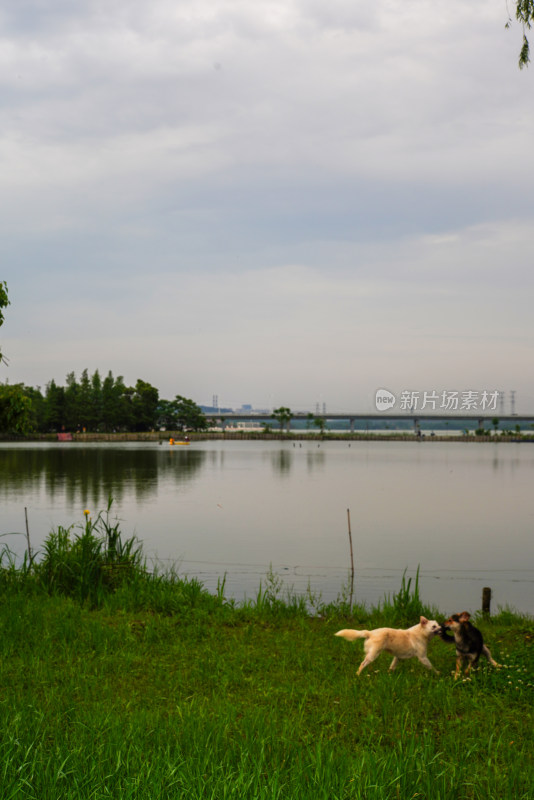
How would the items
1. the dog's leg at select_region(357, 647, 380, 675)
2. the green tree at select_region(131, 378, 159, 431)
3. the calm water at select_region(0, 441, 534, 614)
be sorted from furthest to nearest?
the green tree at select_region(131, 378, 159, 431) → the calm water at select_region(0, 441, 534, 614) → the dog's leg at select_region(357, 647, 380, 675)

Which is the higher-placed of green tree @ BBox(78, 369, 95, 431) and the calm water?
green tree @ BBox(78, 369, 95, 431)

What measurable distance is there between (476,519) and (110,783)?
34.8m

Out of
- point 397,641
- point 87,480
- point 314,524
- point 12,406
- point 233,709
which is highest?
point 12,406

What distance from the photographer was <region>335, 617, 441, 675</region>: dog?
7828mm

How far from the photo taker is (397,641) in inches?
313

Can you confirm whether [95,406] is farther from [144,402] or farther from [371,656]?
[371,656]

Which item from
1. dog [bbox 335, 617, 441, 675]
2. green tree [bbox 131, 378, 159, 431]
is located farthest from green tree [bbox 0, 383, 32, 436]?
green tree [bbox 131, 378, 159, 431]

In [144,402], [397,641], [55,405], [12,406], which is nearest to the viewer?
[397,641]

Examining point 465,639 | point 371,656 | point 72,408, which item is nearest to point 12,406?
point 371,656

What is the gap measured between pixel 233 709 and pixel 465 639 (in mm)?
2982

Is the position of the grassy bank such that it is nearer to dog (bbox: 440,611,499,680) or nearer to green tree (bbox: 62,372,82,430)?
dog (bbox: 440,611,499,680)

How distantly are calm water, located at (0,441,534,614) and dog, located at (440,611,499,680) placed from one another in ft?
28.3

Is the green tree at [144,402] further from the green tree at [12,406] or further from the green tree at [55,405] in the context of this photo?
the green tree at [12,406]

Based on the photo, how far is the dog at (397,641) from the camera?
7828 millimetres
